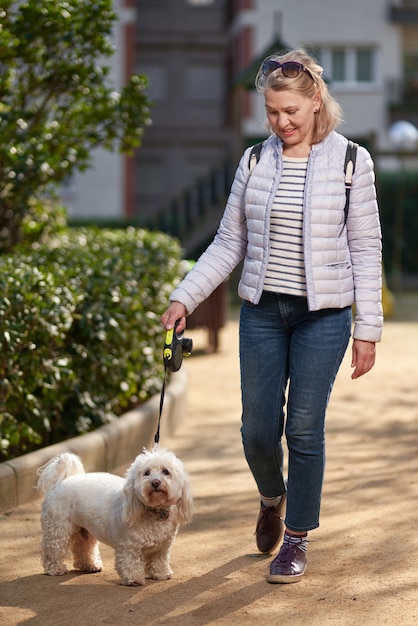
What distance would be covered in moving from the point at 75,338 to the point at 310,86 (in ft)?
10.4

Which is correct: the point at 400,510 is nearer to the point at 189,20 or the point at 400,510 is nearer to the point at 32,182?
the point at 32,182

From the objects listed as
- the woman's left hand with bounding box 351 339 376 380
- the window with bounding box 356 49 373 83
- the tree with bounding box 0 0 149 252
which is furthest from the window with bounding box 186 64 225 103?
the woman's left hand with bounding box 351 339 376 380

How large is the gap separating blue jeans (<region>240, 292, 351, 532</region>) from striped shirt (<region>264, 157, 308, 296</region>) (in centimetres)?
7

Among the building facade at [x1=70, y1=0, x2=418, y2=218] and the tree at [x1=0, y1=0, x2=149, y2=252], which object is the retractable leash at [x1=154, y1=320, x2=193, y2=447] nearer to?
the tree at [x1=0, y1=0, x2=149, y2=252]

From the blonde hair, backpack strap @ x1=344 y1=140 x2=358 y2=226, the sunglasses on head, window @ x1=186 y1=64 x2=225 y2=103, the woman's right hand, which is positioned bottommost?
the woman's right hand

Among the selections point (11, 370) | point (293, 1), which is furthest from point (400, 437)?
point (293, 1)

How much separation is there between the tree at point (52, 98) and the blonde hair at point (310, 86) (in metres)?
3.98

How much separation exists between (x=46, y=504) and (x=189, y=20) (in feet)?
111

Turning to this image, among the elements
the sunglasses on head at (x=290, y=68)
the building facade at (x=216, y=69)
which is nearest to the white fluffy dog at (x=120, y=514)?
the sunglasses on head at (x=290, y=68)

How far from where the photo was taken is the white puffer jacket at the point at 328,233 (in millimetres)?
4754

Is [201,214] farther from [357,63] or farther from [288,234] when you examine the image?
[357,63]

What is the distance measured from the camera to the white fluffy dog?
4855 millimetres

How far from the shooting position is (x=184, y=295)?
4.96 metres

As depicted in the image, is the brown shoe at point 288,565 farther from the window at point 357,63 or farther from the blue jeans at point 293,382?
the window at point 357,63
